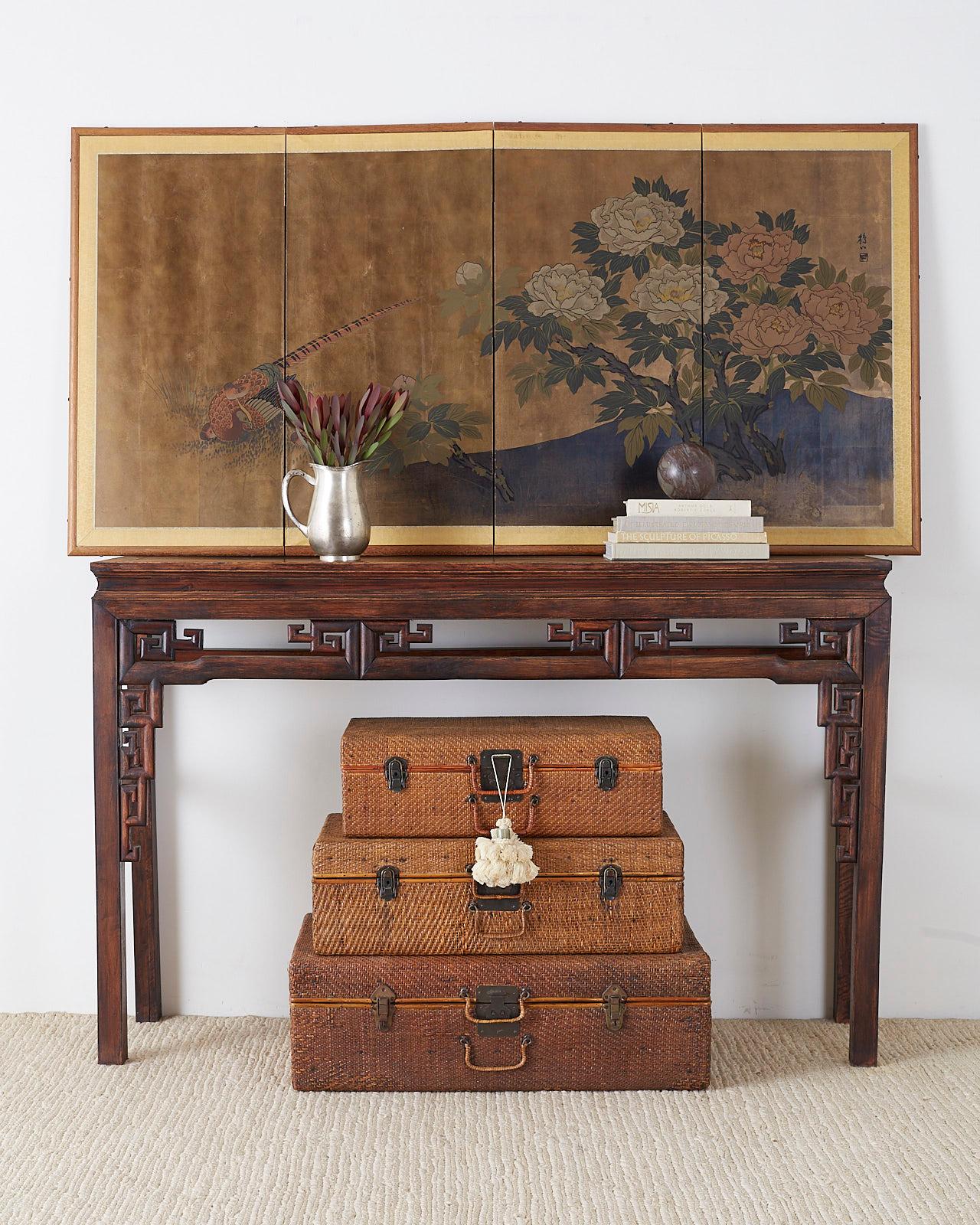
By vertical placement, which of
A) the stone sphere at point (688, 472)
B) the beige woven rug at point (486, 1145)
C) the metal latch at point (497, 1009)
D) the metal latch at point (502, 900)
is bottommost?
the beige woven rug at point (486, 1145)

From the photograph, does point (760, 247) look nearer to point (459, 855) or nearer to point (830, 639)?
point (830, 639)

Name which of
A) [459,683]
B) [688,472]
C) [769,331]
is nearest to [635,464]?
[688,472]

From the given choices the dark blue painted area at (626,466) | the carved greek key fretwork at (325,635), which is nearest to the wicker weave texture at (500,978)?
the carved greek key fretwork at (325,635)

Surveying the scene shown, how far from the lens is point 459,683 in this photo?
2602 millimetres

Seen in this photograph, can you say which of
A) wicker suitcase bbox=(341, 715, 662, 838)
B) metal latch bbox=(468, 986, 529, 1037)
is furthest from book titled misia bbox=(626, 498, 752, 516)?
metal latch bbox=(468, 986, 529, 1037)

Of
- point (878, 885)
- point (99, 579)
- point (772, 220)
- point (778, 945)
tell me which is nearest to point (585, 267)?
point (772, 220)

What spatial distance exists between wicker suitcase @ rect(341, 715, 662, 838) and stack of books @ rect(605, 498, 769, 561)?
0.41m

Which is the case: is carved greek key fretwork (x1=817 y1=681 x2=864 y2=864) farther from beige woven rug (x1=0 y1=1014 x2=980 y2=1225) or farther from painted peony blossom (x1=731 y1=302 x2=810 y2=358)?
painted peony blossom (x1=731 y1=302 x2=810 y2=358)

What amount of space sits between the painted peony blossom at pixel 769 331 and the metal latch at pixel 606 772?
3.49ft

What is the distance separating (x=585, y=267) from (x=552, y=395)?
315 millimetres

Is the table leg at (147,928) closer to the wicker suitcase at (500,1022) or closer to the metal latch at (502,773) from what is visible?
the wicker suitcase at (500,1022)

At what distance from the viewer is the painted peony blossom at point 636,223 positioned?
249 cm

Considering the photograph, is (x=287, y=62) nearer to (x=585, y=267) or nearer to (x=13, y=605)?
(x=585, y=267)

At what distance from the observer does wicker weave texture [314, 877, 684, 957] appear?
7.25ft
